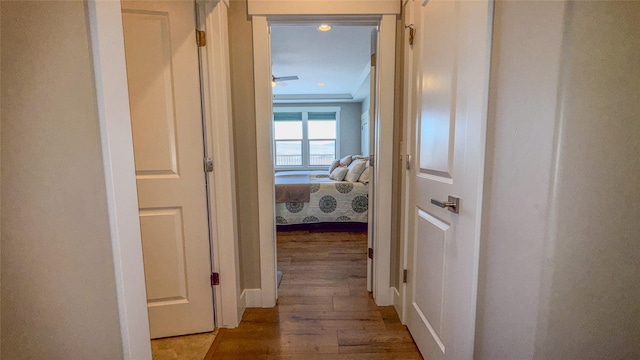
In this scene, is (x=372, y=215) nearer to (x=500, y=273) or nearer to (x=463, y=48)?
(x=500, y=273)

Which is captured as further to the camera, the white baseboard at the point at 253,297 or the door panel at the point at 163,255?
the white baseboard at the point at 253,297

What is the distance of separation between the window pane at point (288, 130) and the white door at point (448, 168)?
18.3 feet

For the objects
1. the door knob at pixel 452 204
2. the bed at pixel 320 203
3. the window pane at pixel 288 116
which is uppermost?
the window pane at pixel 288 116

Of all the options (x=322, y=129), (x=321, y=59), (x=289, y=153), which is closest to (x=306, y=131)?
(x=322, y=129)

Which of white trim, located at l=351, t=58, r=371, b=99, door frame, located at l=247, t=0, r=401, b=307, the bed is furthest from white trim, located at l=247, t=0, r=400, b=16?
white trim, located at l=351, t=58, r=371, b=99

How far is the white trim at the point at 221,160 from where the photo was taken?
1448 millimetres

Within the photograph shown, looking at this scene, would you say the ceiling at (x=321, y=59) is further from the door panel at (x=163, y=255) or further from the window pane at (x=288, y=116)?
the door panel at (x=163, y=255)

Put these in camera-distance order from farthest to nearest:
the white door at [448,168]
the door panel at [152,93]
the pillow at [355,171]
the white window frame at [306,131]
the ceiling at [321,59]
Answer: the white window frame at [306,131]
the pillow at [355,171]
the ceiling at [321,59]
the door panel at [152,93]
the white door at [448,168]

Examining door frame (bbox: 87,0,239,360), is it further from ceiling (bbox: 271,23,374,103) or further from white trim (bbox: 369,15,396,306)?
ceiling (bbox: 271,23,374,103)

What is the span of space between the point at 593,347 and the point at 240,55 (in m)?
2.02

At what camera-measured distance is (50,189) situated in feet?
1.85

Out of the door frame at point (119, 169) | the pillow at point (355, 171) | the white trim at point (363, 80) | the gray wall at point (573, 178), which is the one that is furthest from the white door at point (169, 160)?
the white trim at point (363, 80)

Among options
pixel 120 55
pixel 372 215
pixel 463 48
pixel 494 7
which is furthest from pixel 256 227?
pixel 494 7

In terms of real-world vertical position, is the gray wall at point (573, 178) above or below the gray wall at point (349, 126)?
below
